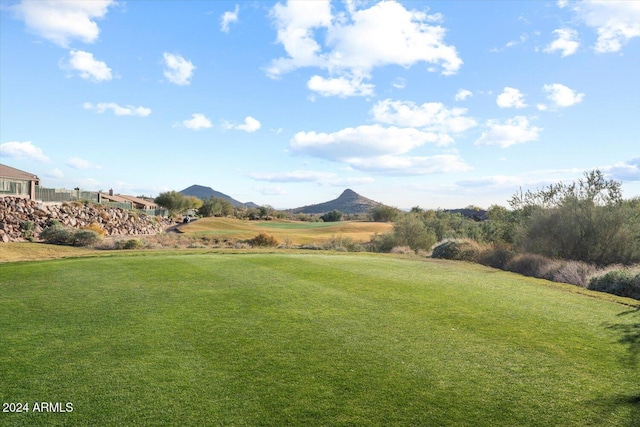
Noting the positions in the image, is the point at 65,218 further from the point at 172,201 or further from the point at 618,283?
the point at 172,201

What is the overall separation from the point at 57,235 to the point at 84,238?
2149mm

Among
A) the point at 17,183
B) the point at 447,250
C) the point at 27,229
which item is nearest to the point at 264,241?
the point at 27,229

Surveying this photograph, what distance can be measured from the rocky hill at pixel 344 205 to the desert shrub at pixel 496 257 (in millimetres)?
135610

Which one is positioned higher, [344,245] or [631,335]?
[631,335]

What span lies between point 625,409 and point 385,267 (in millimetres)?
A: 11482

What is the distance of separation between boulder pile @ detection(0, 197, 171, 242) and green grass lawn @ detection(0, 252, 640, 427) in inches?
1020

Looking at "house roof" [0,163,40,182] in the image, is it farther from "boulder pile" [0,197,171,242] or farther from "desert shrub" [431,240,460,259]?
"desert shrub" [431,240,460,259]

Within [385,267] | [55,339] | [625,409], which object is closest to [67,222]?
[385,267]

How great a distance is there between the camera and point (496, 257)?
68.5 feet

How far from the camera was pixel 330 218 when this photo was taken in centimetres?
9844

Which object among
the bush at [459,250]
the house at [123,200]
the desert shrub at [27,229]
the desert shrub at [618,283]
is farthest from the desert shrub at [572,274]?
the house at [123,200]

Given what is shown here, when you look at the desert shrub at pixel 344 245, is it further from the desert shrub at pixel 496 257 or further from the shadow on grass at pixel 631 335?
the shadow on grass at pixel 631 335

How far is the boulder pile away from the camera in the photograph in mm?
31625

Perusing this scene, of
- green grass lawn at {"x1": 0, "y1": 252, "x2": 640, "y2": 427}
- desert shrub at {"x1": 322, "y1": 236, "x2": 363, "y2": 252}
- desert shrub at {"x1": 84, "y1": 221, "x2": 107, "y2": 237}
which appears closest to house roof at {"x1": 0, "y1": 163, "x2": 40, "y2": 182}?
desert shrub at {"x1": 84, "y1": 221, "x2": 107, "y2": 237}
